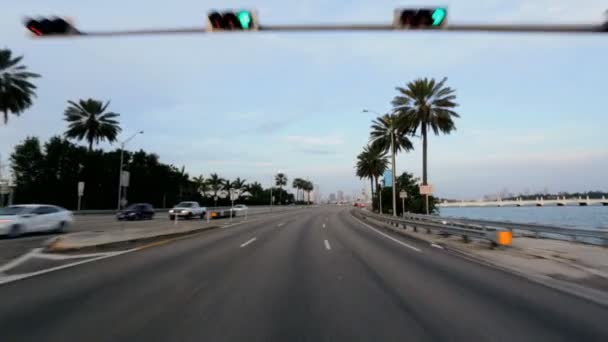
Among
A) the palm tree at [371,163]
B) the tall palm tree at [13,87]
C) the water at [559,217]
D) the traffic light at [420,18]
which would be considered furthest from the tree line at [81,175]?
the traffic light at [420,18]

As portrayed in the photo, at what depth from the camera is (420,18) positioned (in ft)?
26.5

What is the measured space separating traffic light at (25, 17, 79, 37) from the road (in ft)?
17.4

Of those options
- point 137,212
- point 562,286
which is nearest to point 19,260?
point 562,286

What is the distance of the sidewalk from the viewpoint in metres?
8.10

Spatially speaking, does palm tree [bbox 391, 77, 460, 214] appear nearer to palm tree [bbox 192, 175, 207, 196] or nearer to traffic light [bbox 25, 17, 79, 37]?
traffic light [bbox 25, 17, 79, 37]

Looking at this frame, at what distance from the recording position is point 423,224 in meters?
20.7

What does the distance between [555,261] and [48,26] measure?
14.3 m

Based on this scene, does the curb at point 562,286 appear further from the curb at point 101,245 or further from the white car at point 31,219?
the white car at point 31,219

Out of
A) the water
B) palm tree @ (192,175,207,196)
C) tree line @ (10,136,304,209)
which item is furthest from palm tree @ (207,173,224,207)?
the water

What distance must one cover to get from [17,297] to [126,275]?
2.19 metres

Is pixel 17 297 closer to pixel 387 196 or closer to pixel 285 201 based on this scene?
pixel 387 196

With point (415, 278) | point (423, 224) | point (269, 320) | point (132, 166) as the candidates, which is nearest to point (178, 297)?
point (269, 320)

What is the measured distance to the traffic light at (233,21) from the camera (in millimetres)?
8151

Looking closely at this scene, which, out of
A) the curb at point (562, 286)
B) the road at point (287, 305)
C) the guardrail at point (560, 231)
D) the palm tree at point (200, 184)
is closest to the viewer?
the road at point (287, 305)
